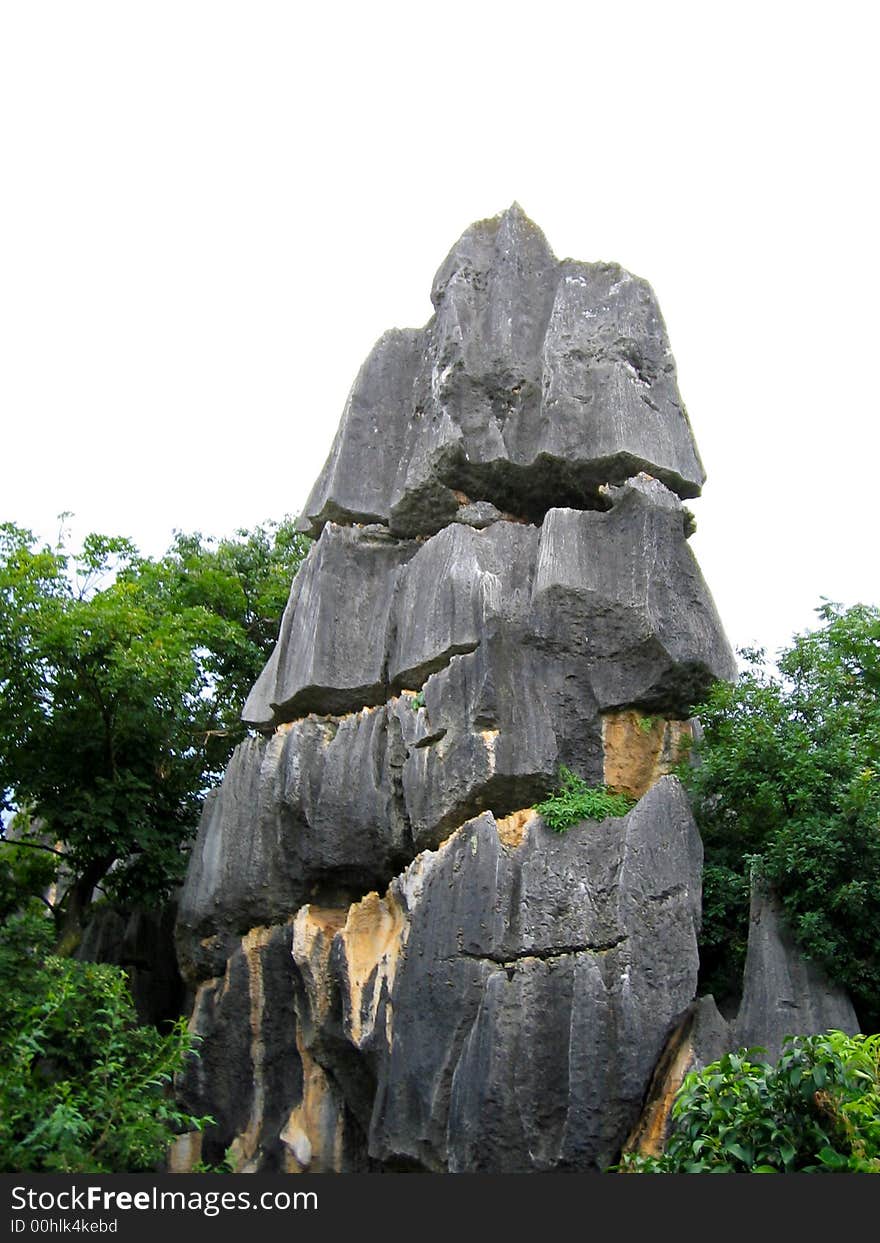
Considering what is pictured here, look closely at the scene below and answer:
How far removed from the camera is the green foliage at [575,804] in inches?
558

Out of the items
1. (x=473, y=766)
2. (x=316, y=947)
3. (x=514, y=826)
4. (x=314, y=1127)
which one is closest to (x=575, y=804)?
(x=514, y=826)

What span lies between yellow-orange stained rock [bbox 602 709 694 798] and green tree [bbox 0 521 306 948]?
245 inches

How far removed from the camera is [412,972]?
1412cm

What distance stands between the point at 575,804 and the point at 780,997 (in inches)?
103

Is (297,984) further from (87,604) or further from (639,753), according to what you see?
(87,604)

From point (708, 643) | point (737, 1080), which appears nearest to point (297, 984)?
point (708, 643)

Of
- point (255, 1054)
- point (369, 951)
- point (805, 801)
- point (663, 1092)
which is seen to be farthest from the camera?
point (255, 1054)

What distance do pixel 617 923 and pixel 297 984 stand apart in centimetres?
455

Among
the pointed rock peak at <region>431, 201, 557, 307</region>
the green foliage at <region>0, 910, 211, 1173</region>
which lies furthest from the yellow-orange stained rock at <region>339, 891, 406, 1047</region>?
the pointed rock peak at <region>431, 201, 557, 307</region>

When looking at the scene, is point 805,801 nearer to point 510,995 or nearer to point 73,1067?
point 510,995

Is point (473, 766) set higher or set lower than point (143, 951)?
higher

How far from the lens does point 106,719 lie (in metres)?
19.2

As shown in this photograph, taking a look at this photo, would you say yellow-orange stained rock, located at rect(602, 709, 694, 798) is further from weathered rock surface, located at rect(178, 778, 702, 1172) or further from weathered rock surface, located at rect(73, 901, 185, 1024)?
weathered rock surface, located at rect(73, 901, 185, 1024)

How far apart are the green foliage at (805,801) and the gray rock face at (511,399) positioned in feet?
8.85
